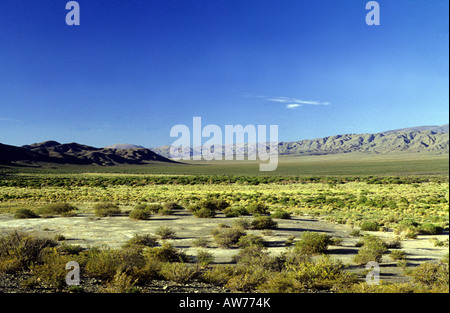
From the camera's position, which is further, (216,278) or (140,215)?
→ (140,215)

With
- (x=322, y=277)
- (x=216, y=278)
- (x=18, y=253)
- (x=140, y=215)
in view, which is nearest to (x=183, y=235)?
(x=140, y=215)

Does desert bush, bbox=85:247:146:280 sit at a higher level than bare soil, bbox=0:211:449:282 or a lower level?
higher

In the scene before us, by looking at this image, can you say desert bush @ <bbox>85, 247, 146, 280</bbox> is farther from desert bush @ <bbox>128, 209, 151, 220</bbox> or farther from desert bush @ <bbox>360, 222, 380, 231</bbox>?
desert bush @ <bbox>360, 222, 380, 231</bbox>

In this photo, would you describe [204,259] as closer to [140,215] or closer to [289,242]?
[289,242]

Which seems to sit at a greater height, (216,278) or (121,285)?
(121,285)

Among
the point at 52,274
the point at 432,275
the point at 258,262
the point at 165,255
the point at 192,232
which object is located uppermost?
the point at 52,274

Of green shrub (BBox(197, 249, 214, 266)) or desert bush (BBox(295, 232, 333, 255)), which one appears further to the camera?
desert bush (BBox(295, 232, 333, 255))

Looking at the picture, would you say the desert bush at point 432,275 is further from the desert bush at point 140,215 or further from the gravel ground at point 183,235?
the desert bush at point 140,215

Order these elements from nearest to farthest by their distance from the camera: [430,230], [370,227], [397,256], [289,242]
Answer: [397,256] < [289,242] < [430,230] < [370,227]

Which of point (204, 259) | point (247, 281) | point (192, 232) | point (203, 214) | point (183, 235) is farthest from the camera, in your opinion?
point (203, 214)

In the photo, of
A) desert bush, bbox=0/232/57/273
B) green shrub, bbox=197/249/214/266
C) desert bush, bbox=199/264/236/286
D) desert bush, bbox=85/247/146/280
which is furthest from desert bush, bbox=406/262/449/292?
desert bush, bbox=0/232/57/273

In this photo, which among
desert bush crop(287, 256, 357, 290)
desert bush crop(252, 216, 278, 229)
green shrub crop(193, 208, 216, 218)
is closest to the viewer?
desert bush crop(287, 256, 357, 290)
